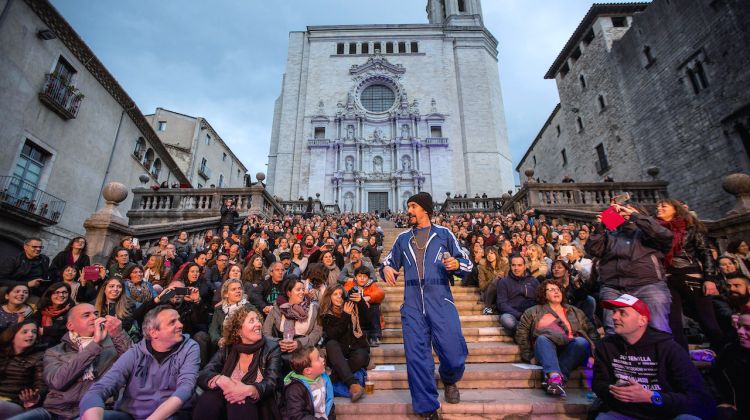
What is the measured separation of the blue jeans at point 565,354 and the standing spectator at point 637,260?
61cm

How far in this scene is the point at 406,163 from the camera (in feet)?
93.2

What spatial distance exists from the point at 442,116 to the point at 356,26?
1341 cm

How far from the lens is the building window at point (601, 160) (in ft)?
67.4

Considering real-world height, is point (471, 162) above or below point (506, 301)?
above

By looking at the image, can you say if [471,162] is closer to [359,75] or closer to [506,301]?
[359,75]

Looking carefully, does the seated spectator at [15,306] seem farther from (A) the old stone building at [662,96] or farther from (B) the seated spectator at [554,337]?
(A) the old stone building at [662,96]

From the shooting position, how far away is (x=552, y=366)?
134 inches

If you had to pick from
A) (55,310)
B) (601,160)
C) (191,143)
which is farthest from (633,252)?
(191,143)

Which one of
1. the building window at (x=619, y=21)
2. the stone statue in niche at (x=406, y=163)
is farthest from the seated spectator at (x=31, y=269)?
the building window at (x=619, y=21)

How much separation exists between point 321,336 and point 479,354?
198 cm

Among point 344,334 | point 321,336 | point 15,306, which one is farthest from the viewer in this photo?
point 321,336

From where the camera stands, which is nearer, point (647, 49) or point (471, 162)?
point (647, 49)

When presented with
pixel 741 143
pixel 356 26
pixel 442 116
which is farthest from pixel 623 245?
pixel 356 26

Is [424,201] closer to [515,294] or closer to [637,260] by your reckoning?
[637,260]
